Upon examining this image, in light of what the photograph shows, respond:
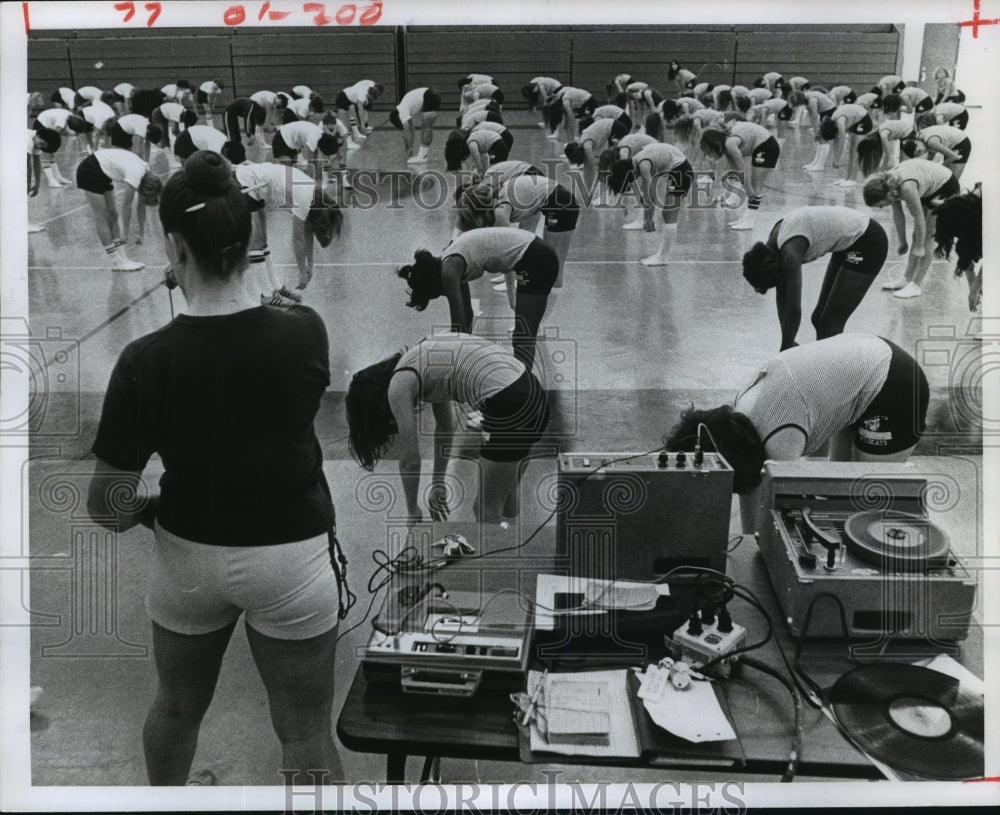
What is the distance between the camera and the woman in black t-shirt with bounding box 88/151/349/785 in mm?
1375

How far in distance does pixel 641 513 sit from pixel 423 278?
2.38 m

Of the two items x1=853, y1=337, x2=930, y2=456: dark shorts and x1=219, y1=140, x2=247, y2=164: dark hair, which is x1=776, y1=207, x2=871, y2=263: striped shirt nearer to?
x1=853, y1=337, x2=930, y2=456: dark shorts

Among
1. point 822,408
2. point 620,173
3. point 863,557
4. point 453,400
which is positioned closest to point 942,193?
point 620,173

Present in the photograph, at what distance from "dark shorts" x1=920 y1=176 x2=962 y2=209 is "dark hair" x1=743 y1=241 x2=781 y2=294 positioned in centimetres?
93

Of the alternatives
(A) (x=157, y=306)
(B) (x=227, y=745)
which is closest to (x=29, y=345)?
(B) (x=227, y=745)

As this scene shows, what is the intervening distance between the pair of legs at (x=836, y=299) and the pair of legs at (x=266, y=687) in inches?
130

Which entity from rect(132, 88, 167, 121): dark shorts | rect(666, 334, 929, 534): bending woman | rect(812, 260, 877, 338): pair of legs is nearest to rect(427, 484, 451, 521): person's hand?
rect(666, 334, 929, 534): bending woman

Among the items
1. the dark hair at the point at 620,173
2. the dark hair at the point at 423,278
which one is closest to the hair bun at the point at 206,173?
the dark hair at the point at 423,278

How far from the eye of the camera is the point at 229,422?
4.69 feet

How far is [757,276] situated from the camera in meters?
4.15

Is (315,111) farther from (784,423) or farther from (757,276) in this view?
(784,423)

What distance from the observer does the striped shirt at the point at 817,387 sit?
89.3 inches

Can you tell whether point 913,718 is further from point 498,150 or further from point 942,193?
point 498,150

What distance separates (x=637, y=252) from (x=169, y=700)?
517cm
